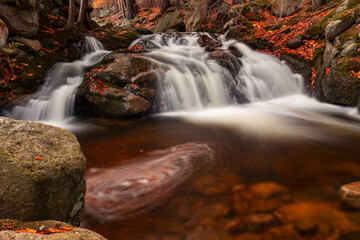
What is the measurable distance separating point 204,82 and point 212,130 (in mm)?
3059

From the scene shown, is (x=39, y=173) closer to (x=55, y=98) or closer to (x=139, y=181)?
(x=139, y=181)

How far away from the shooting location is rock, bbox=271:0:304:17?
12969 mm

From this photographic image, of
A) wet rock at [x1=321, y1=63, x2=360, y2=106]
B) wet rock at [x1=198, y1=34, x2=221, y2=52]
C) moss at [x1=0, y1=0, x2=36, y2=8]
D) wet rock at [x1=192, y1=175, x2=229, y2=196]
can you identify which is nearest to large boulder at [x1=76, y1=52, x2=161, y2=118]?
moss at [x1=0, y1=0, x2=36, y2=8]

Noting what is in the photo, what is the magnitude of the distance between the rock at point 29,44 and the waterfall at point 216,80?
4.11 meters

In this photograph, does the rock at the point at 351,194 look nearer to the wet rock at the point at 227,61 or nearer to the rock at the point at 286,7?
the wet rock at the point at 227,61

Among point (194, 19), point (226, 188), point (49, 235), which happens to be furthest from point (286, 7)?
point (49, 235)

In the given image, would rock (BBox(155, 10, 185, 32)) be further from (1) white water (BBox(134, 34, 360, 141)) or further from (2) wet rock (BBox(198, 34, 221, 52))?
(1) white water (BBox(134, 34, 360, 141))

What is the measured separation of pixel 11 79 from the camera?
6375 millimetres

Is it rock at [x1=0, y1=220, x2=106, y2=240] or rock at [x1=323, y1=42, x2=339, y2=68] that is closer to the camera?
rock at [x1=0, y1=220, x2=106, y2=240]

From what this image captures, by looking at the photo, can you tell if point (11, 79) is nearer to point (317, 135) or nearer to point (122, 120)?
point (122, 120)

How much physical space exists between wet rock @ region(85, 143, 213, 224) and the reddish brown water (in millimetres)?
13

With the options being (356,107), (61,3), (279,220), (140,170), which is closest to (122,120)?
(140,170)

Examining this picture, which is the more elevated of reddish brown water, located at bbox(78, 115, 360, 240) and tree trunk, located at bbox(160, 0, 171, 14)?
tree trunk, located at bbox(160, 0, 171, 14)

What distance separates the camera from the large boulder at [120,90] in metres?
6.24
